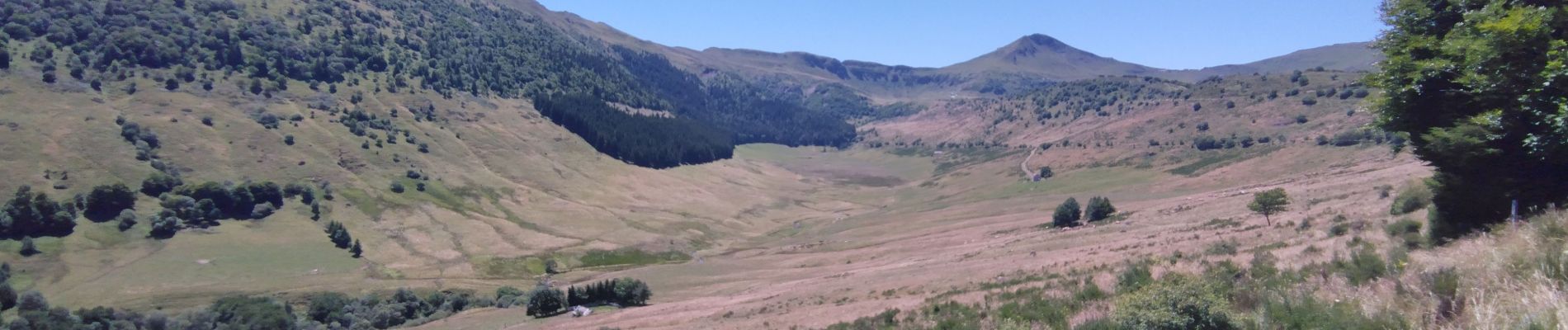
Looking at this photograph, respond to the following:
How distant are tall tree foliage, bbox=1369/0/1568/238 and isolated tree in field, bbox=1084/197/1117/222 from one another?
54765mm

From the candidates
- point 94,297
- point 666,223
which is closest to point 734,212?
point 666,223

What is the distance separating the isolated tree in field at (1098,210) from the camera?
79.1 m

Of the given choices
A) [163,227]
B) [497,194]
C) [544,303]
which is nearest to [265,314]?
[544,303]

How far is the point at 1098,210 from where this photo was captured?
261 ft

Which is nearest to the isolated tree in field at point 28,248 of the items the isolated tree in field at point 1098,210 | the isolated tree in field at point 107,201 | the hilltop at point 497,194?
the hilltop at point 497,194

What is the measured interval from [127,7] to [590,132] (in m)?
92.6

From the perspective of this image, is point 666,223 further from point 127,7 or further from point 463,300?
point 127,7

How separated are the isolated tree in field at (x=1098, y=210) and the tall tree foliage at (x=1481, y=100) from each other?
5477 cm

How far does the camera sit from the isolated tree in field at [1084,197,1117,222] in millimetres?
79062

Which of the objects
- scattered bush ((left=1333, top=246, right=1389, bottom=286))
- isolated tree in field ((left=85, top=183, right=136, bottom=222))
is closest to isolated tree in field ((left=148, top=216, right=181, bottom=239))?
isolated tree in field ((left=85, top=183, right=136, bottom=222))

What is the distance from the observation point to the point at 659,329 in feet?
134

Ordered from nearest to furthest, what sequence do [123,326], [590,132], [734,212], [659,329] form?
1. [659,329]
2. [123,326]
3. [734,212]
4. [590,132]

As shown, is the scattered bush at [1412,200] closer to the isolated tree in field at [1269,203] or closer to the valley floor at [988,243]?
the valley floor at [988,243]

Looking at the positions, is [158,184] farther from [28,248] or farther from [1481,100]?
[1481,100]
